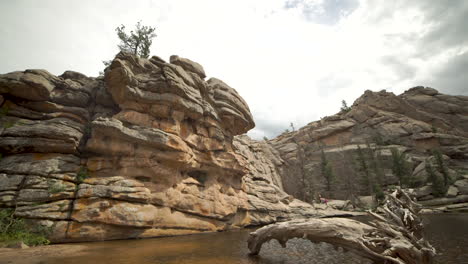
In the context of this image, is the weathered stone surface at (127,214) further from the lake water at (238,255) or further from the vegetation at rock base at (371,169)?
the vegetation at rock base at (371,169)

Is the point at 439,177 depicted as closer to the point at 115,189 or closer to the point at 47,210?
the point at 115,189

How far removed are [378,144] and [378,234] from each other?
5730 centimetres

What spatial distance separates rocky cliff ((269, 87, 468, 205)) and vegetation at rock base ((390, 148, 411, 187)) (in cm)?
58

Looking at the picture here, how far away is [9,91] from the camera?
1827 centimetres

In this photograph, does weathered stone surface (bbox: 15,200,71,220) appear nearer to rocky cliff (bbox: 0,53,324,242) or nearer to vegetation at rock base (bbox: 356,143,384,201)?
rocky cliff (bbox: 0,53,324,242)

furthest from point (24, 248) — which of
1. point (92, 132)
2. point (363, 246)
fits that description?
point (363, 246)

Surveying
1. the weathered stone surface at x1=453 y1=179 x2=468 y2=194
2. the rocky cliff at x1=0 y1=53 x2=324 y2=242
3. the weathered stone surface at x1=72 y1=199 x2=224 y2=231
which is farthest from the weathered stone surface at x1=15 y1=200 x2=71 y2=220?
the weathered stone surface at x1=453 y1=179 x2=468 y2=194

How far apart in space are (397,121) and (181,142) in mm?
62240

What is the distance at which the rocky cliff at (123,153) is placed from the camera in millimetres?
15566

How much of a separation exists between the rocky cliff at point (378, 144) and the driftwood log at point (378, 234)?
40.1 metres

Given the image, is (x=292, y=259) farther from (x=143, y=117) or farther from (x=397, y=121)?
(x=397, y=121)

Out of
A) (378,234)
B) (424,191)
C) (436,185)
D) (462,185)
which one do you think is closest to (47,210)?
(378,234)

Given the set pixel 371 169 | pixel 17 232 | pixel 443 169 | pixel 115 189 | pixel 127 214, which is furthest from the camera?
pixel 371 169

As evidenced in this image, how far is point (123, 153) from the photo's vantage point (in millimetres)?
19250
